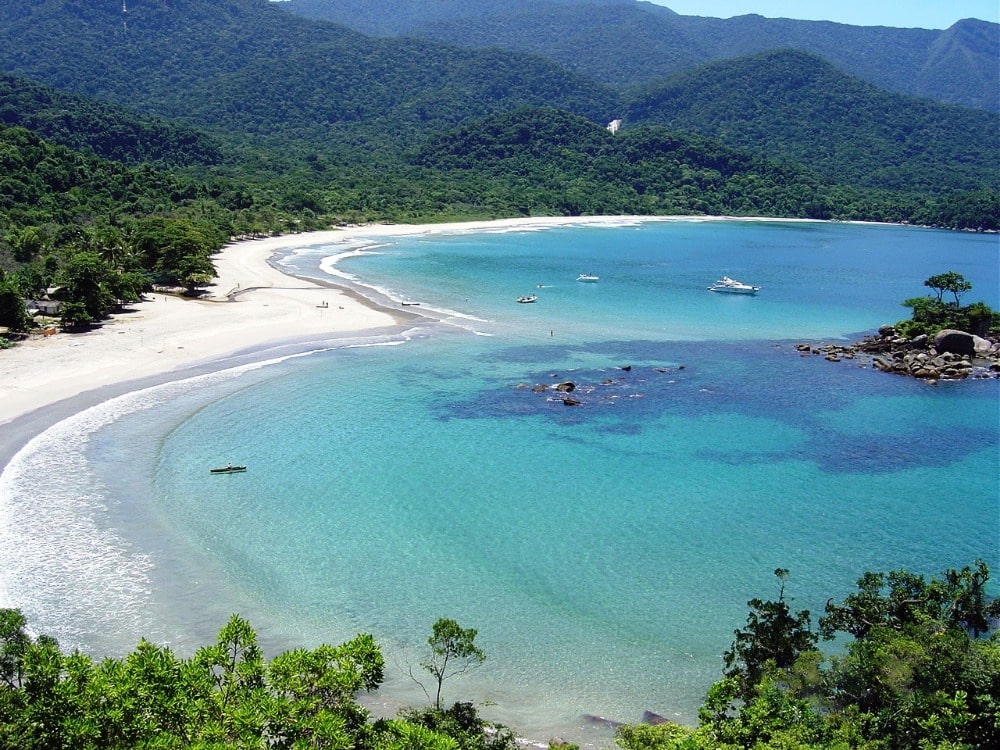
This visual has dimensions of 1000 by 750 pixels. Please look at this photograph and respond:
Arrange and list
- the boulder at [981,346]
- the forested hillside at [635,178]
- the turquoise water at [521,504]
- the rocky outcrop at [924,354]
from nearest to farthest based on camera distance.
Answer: the turquoise water at [521,504] < the rocky outcrop at [924,354] < the boulder at [981,346] < the forested hillside at [635,178]

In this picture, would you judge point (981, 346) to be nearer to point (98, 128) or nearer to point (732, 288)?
point (732, 288)

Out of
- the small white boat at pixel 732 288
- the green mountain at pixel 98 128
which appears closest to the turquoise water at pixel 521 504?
the small white boat at pixel 732 288

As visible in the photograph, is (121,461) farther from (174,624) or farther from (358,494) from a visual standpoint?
(174,624)

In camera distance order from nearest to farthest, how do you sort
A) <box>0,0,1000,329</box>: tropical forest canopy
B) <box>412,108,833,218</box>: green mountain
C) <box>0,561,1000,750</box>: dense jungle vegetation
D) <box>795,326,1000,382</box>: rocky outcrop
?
<box>0,561,1000,750</box>: dense jungle vegetation < <box>795,326,1000,382</box>: rocky outcrop < <box>0,0,1000,329</box>: tropical forest canopy < <box>412,108,833,218</box>: green mountain

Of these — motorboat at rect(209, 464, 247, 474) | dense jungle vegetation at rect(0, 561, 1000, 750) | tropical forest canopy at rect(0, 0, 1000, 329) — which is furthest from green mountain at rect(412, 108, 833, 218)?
dense jungle vegetation at rect(0, 561, 1000, 750)

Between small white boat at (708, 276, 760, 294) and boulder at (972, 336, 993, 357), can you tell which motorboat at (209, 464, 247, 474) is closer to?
boulder at (972, 336, 993, 357)

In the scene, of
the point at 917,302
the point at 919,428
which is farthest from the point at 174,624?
the point at 917,302

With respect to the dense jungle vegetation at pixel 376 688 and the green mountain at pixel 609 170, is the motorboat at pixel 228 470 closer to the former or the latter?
the dense jungle vegetation at pixel 376 688
